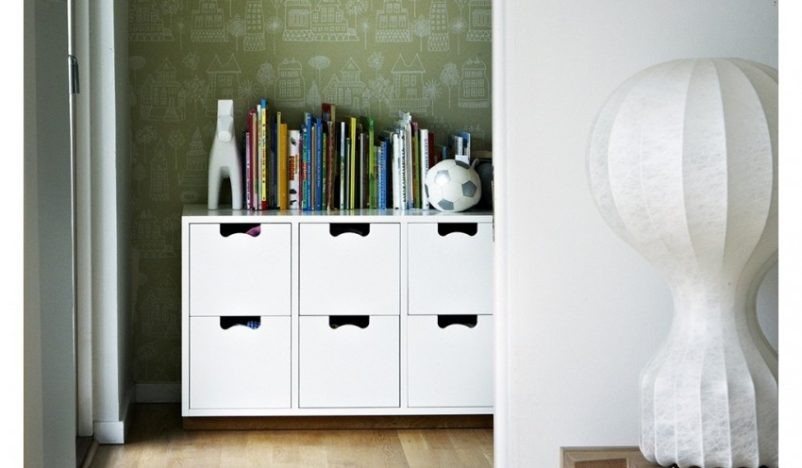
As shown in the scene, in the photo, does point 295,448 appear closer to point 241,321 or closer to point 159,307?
point 241,321

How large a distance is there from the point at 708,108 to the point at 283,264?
7.11ft

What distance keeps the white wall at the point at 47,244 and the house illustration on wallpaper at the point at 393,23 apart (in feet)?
8.23

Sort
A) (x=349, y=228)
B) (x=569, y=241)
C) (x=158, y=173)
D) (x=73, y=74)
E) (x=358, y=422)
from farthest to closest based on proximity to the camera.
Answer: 1. (x=158, y=173)
2. (x=349, y=228)
3. (x=358, y=422)
4. (x=73, y=74)
5. (x=569, y=241)

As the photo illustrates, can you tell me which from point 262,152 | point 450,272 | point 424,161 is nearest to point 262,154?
point 262,152

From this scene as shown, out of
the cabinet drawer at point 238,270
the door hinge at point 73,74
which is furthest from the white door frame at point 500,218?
the door hinge at point 73,74

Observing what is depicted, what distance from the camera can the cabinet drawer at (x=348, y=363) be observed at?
142 inches

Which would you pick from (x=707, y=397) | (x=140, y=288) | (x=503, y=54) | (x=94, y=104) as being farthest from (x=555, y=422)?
(x=140, y=288)

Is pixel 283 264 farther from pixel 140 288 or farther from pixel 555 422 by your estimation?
pixel 555 422

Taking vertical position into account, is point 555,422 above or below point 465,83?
below

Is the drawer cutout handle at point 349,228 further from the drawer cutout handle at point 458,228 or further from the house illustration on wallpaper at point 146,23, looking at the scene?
the house illustration on wallpaper at point 146,23

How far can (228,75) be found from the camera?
159 inches

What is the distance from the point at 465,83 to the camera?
4129 mm

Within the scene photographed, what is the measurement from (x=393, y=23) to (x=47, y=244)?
8.97 ft
